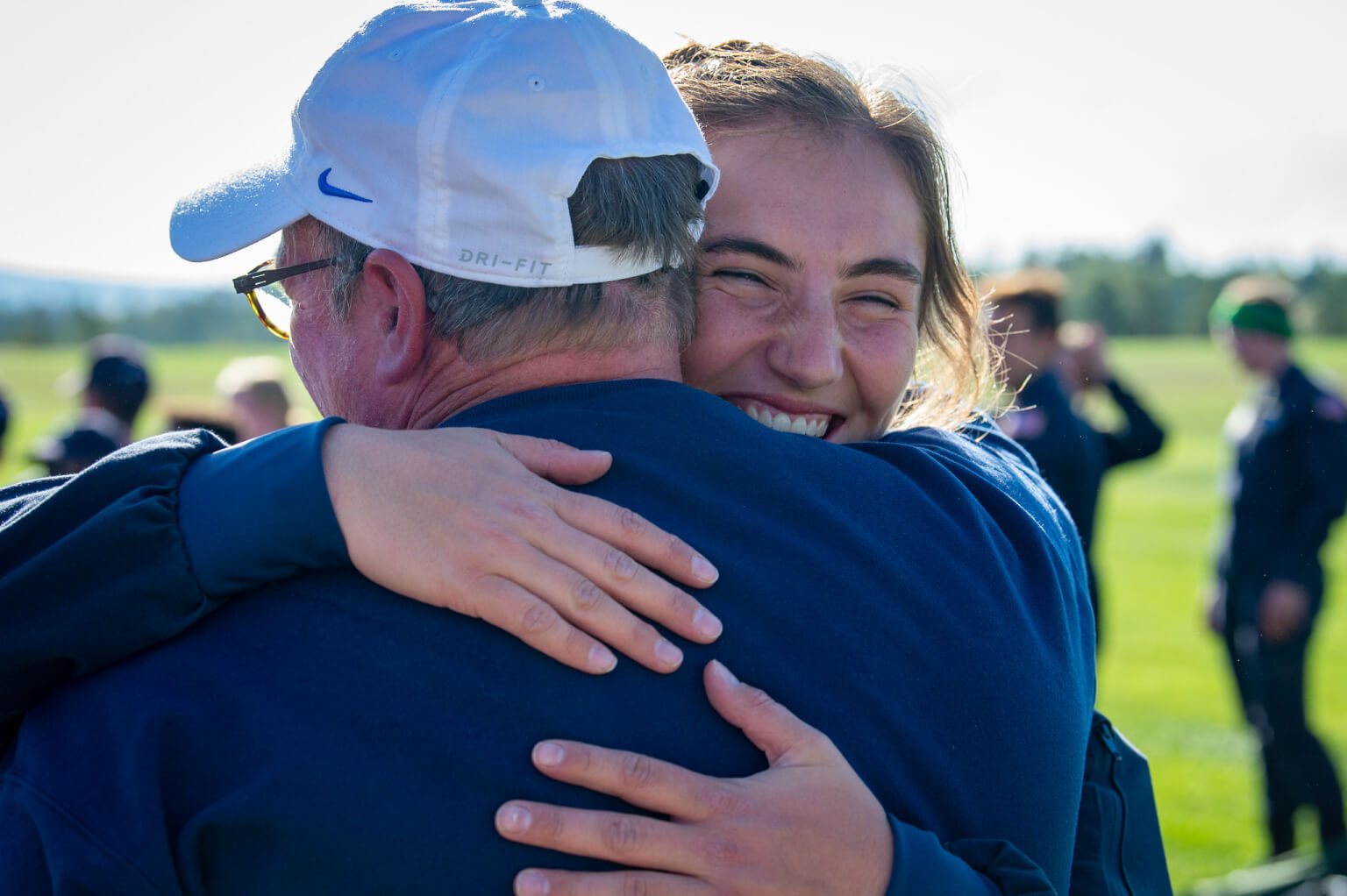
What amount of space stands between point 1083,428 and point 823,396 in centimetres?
444

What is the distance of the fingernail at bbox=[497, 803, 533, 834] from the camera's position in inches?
45.4

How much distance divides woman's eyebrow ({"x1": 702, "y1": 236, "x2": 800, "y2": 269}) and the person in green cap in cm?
604

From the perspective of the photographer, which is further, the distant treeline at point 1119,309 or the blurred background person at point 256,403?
the distant treeline at point 1119,309

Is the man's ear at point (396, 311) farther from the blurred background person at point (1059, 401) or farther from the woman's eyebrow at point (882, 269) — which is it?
the blurred background person at point (1059, 401)

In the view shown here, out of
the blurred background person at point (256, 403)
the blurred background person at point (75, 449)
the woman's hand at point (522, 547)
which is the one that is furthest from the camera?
the blurred background person at point (256, 403)

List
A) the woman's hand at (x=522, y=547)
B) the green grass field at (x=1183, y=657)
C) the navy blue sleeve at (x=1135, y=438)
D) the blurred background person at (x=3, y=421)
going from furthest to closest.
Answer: the navy blue sleeve at (x=1135, y=438), the green grass field at (x=1183, y=657), the blurred background person at (x=3, y=421), the woman's hand at (x=522, y=547)

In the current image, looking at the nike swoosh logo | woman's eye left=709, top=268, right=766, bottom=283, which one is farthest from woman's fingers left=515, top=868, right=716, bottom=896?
woman's eye left=709, top=268, right=766, bottom=283

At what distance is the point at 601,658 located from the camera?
1.22 metres

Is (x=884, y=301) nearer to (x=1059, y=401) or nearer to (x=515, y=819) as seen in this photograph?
(x=515, y=819)

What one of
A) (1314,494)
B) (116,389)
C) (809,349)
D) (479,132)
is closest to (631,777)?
(479,132)

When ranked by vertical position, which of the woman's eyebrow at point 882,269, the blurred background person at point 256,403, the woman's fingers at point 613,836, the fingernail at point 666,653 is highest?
the woman's eyebrow at point 882,269

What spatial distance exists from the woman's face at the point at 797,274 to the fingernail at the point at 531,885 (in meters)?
1.07

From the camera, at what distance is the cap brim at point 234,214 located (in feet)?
5.21

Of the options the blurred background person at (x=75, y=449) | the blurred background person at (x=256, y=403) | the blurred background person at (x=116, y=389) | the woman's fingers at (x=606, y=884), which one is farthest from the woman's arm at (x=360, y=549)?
the blurred background person at (x=116, y=389)
